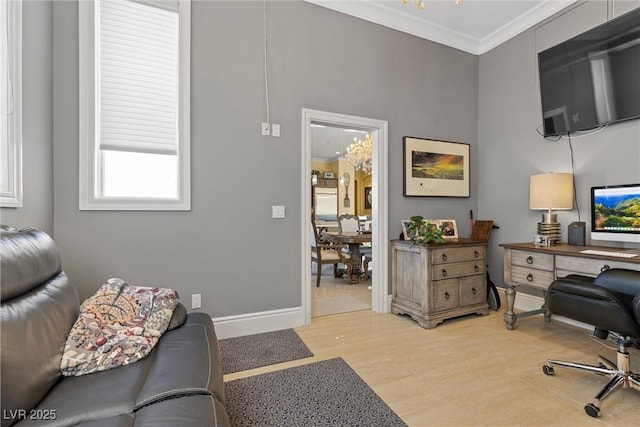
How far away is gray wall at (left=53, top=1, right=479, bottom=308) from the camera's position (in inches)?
89.5

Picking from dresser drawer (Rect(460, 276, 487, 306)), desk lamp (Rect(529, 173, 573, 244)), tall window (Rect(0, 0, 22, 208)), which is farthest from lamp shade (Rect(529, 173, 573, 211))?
tall window (Rect(0, 0, 22, 208))

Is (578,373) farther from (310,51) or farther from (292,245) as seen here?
(310,51)

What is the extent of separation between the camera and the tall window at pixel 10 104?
1641mm

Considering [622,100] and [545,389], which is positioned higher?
[622,100]

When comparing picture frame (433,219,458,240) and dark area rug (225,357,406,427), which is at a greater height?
picture frame (433,219,458,240)

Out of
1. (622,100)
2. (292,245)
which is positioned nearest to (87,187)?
(292,245)

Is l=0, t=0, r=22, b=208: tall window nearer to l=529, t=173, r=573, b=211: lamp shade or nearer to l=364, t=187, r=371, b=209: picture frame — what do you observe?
l=529, t=173, r=573, b=211: lamp shade

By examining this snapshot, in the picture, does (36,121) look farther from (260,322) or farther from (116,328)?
(260,322)

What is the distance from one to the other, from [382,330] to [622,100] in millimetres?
2913

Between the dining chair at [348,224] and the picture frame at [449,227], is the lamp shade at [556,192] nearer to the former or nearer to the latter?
the picture frame at [449,227]

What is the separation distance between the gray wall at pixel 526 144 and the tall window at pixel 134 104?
3.55 m

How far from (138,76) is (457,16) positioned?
11.0ft

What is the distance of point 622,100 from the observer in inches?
103

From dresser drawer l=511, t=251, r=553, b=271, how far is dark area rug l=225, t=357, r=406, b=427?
6.11 feet
